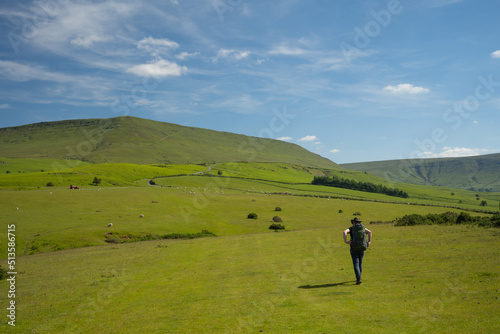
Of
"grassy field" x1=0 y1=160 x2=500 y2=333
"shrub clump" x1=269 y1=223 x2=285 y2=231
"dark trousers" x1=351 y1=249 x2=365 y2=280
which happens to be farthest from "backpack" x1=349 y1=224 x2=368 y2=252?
"shrub clump" x1=269 y1=223 x2=285 y2=231

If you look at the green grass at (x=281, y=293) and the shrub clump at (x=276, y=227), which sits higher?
the green grass at (x=281, y=293)

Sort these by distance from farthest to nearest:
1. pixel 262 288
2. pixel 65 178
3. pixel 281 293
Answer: pixel 65 178
pixel 262 288
pixel 281 293

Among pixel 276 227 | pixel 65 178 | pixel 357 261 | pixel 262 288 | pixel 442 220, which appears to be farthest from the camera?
pixel 65 178

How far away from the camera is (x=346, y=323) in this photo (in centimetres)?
1209

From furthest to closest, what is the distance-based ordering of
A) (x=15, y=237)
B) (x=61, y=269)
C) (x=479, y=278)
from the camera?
(x=15, y=237), (x=61, y=269), (x=479, y=278)

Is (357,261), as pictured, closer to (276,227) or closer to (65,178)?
(276,227)

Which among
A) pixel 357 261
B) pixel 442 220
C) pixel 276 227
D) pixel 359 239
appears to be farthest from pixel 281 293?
pixel 276 227

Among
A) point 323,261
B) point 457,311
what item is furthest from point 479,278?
point 323,261

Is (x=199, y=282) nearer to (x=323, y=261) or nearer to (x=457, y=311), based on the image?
(x=323, y=261)

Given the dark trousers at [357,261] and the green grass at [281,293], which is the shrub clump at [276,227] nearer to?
the green grass at [281,293]

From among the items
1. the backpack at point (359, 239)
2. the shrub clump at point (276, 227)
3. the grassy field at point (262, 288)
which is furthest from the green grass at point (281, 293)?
the shrub clump at point (276, 227)

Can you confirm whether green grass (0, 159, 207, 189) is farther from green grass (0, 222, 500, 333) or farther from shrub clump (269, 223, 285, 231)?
green grass (0, 222, 500, 333)

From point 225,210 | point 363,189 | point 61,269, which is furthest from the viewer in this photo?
point 363,189

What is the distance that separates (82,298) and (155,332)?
350 inches
